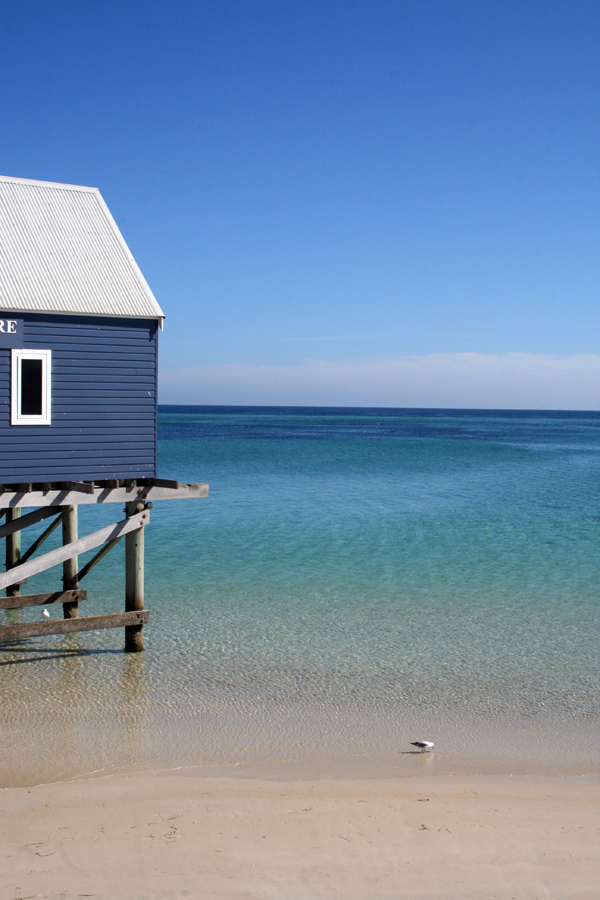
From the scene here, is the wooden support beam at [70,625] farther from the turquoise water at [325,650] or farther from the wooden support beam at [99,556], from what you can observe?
the wooden support beam at [99,556]

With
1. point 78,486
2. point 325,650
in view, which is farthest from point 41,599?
point 325,650

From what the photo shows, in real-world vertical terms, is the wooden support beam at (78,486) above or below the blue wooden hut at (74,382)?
below

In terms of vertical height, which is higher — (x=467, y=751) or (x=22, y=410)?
(x=22, y=410)

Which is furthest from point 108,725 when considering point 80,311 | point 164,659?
point 80,311

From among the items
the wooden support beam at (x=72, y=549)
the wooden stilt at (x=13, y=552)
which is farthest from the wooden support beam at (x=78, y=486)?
the wooden stilt at (x=13, y=552)

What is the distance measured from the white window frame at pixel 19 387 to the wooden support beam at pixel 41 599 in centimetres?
351

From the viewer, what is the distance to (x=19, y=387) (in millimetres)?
10234

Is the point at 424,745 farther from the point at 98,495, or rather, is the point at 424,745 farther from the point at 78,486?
the point at 78,486

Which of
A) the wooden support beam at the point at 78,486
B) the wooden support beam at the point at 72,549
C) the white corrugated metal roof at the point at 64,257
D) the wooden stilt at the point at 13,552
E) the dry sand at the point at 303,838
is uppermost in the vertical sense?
the white corrugated metal roof at the point at 64,257

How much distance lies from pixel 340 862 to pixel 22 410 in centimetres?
689

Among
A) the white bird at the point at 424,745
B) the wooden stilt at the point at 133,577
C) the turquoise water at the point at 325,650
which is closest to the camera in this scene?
the white bird at the point at 424,745

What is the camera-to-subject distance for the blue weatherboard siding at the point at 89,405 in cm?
1027

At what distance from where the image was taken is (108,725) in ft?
31.3

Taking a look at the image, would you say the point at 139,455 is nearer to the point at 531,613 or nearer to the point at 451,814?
the point at 451,814
